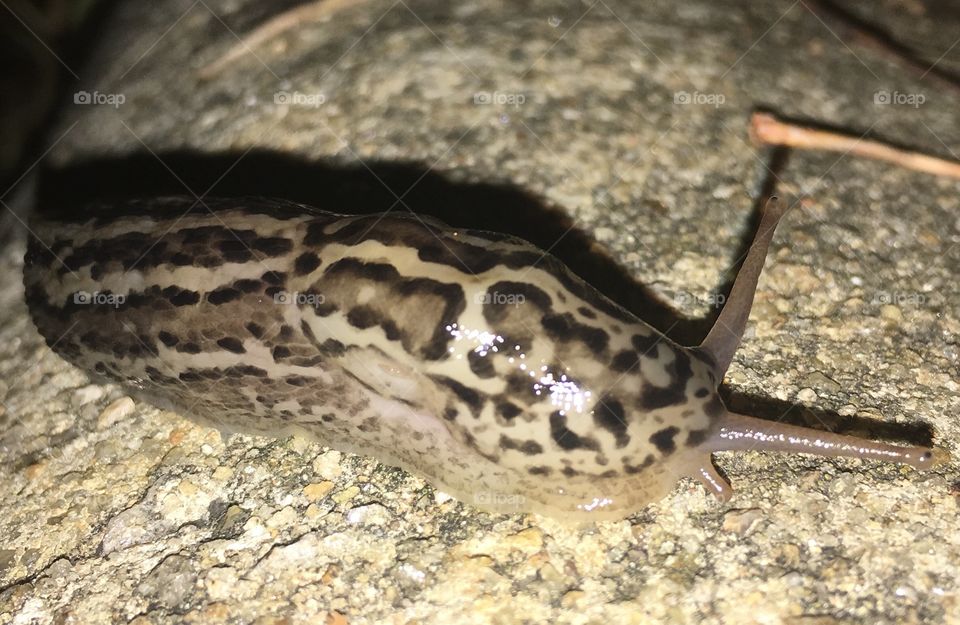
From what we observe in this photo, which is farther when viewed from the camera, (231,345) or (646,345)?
(231,345)

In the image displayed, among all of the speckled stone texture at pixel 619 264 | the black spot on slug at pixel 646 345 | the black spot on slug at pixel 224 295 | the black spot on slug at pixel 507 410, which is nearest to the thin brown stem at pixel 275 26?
the speckled stone texture at pixel 619 264

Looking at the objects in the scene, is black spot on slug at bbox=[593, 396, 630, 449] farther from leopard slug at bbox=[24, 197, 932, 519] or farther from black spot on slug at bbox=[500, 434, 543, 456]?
black spot on slug at bbox=[500, 434, 543, 456]

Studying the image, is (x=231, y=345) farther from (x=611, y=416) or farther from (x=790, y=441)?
(x=790, y=441)

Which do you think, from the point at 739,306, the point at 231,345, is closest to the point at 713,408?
the point at 739,306

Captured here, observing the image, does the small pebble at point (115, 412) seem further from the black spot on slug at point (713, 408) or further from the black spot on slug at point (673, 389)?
the black spot on slug at point (713, 408)

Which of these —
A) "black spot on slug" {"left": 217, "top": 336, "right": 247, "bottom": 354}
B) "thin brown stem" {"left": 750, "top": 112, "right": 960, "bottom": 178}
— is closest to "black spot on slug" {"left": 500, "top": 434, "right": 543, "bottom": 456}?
"black spot on slug" {"left": 217, "top": 336, "right": 247, "bottom": 354}

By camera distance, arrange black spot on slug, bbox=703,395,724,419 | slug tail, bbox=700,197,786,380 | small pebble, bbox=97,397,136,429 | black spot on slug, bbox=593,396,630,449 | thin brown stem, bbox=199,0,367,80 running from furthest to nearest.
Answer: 1. thin brown stem, bbox=199,0,367,80
2. small pebble, bbox=97,397,136,429
3. slug tail, bbox=700,197,786,380
4. black spot on slug, bbox=703,395,724,419
5. black spot on slug, bbox=593,396,630,449

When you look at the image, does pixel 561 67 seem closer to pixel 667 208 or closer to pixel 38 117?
pixel 667 208
